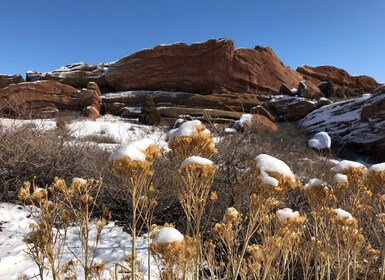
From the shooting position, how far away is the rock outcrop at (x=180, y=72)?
31328mm

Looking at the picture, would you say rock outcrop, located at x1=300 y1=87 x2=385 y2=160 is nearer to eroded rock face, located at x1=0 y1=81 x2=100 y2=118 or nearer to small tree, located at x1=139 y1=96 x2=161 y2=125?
small tree, located at x1=139 y1=96 x2=161 y2=125

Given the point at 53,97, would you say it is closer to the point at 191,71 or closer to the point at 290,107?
the point at 191,71

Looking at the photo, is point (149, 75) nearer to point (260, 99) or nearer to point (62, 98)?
point (62, 98)

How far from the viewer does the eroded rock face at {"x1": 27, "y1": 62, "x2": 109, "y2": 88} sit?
100ft

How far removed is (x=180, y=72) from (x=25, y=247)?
29.5 m

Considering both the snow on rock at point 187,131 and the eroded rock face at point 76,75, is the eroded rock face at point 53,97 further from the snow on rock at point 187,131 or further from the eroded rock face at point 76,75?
the snow on rock at point 187,131

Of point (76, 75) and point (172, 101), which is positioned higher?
point (76, 75)

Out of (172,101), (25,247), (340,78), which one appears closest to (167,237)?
(25,247)

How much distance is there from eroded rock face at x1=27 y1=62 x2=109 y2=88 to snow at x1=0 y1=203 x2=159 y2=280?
2799cm

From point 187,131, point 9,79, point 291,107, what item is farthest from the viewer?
point 9,79

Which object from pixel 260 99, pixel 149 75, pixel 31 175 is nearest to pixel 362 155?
pixel 260 99

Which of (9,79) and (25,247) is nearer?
(25,247)

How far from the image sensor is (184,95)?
29547mm

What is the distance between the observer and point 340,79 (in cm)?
4153
